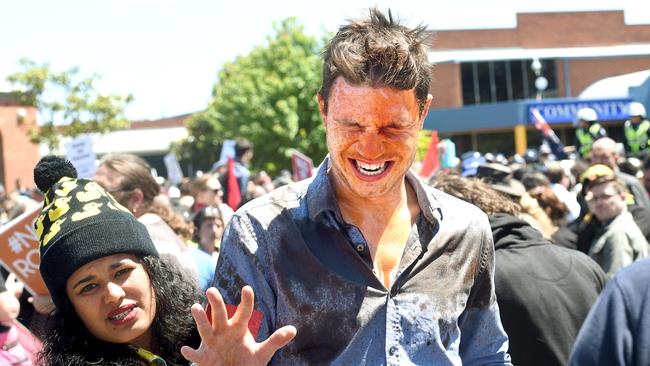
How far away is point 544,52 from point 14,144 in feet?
100

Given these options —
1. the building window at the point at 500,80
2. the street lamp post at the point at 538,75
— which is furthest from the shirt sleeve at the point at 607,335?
the building window at the point at 500,80

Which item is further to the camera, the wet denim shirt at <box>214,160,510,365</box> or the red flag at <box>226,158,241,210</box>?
the red flag at <box>226,158,241,210</box>

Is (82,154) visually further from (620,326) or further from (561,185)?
(620,326)

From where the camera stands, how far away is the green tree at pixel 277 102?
1624 inches

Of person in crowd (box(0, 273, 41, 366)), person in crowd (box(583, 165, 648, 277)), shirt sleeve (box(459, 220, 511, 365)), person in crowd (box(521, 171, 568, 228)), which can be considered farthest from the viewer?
person in crowd (box(521, 171, 568, 228))

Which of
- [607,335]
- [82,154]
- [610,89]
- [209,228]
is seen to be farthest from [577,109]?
[607,335]

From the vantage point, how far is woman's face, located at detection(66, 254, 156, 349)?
2.96 metres

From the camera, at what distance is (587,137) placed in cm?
1221

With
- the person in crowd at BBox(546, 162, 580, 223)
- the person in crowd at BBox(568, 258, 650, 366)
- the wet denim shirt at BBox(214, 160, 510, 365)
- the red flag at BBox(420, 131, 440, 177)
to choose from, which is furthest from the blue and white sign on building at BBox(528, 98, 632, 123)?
the person in crowd at BBox(568, 258, 650, 366)

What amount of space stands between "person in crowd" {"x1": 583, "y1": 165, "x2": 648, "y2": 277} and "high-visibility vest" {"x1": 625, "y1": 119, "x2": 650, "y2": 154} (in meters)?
5.50

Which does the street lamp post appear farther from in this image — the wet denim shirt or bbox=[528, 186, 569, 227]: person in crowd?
the wet denim shirt

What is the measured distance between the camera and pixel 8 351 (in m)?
3.92

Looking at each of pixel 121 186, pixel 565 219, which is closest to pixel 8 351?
pixel 121 186

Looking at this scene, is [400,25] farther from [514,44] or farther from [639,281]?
[514,44]
